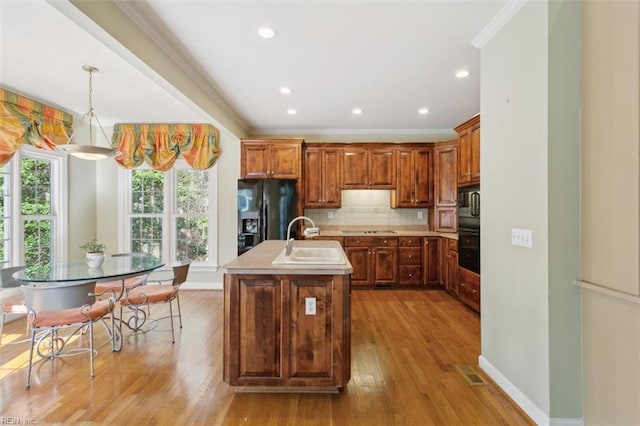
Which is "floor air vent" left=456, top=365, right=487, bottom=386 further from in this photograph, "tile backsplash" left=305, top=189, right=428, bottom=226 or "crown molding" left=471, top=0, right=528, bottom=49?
"tile backsplash" left=305, top=189, right=428, bottom=226

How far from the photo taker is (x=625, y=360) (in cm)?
153

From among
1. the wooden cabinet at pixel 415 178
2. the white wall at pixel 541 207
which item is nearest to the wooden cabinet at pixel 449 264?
the wooden cabinet at pixel 415 178

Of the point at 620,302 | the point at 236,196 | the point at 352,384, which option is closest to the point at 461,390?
the point at 352,384

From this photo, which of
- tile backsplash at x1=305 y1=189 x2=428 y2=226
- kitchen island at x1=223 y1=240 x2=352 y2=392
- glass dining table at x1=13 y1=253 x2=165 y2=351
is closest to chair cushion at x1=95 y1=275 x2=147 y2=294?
glass dining table at x1=13 y1=253 x2=165 y2=351

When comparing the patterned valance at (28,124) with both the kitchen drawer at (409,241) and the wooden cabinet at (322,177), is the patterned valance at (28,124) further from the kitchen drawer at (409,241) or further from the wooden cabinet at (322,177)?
the kitchen drawer at (409,241)

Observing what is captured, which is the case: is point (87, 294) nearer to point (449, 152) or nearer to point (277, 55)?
point (277, 55)

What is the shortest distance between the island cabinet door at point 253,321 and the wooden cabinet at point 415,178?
11.7 ft

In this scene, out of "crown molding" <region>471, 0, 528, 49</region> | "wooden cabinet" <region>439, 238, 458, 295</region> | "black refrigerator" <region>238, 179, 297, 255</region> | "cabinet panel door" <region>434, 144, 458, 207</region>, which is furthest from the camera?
"cabinet panel door" <region>434, 144, 458, 207</region>

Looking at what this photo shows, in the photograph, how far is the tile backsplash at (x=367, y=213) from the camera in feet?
17.9

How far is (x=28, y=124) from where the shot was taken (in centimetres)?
357

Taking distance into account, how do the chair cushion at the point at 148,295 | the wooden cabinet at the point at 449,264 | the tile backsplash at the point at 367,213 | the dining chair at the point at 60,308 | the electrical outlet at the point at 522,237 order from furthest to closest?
the tile backsplash at the point at 367,213
the wooden cabinet at the point at 449,264
the chair cushion at the point at 148,295
the dining chair at the point at 60,308
the electrical outlet at the point at 522,237

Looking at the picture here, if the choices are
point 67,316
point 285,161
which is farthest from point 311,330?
point 285,161

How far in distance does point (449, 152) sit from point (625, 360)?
3.74m

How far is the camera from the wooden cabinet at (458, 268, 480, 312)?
360 cm
